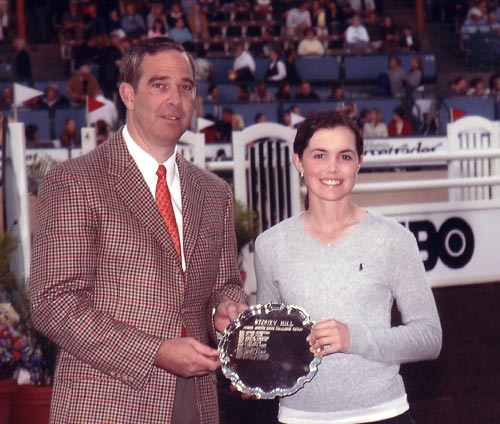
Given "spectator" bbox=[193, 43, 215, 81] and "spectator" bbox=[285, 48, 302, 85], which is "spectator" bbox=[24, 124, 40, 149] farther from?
"spectator" bbox=[285, 48, 302, 85]

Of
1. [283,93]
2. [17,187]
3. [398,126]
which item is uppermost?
[17,187]

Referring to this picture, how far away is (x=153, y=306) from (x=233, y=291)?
0.34 metres

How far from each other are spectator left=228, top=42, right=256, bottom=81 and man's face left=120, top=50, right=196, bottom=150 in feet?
58.4

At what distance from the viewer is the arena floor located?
6.10 m

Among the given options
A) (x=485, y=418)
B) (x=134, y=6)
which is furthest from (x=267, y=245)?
(x=134, y=6)

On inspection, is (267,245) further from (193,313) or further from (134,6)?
(134,6)

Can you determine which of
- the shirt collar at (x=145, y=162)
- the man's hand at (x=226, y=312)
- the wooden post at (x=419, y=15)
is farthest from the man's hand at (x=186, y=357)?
the wooden post at (x=419, y=15)

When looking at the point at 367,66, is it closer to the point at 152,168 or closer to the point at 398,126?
the point at 398,126

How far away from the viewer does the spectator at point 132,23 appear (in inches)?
842

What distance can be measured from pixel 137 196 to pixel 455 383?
395 centimetres

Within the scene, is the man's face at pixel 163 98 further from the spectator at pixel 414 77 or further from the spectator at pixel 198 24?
the spectator at pixel 198 24

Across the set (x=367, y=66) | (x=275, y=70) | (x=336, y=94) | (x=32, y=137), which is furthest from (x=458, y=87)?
(x=32, y=137)

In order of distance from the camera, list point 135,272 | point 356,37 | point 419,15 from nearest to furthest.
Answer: point 135,272, point 356,37, point 419,15

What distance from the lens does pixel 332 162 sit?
10.2 feet
